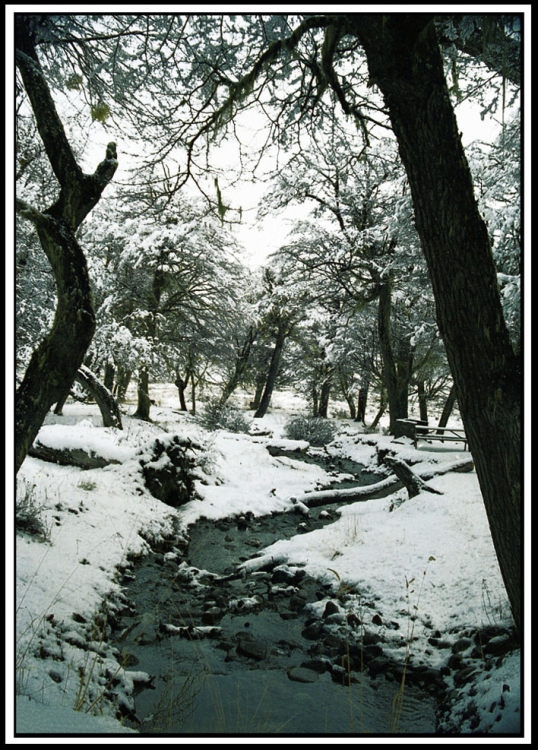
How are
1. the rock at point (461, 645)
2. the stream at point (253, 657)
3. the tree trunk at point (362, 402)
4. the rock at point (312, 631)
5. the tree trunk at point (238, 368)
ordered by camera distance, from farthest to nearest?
the tree trunk at point (362, 402), the tree trunk at point (238, 368), the rock at point (312, 631), the rock at point (461, 645), the stream at point (253, 657)

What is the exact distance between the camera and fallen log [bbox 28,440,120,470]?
7762 millimetres

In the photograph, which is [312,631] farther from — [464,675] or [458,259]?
[458,259]

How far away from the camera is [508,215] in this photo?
6.71 m

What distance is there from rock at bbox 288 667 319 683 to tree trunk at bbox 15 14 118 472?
273cm

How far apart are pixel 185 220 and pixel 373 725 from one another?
15.9 m

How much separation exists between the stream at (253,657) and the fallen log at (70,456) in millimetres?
2597

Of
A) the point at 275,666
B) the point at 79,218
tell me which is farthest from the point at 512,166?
the point at 275,666

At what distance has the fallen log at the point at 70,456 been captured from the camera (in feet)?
25.5

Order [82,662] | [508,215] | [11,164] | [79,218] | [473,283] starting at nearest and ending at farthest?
[473,283], [11,164], [82,662], [79,218], [508,215]

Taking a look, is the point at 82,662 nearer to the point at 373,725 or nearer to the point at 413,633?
the point at 373,725

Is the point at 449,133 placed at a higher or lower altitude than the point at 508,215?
lower

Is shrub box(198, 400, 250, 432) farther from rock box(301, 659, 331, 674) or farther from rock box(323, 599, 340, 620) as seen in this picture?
rock box(301, 659, 331, 674)

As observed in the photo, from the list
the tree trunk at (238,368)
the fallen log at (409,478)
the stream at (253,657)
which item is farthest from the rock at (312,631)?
the tree trunk at (238,368)

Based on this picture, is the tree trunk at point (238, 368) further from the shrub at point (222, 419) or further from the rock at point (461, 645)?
the rock at point (461, 645)
